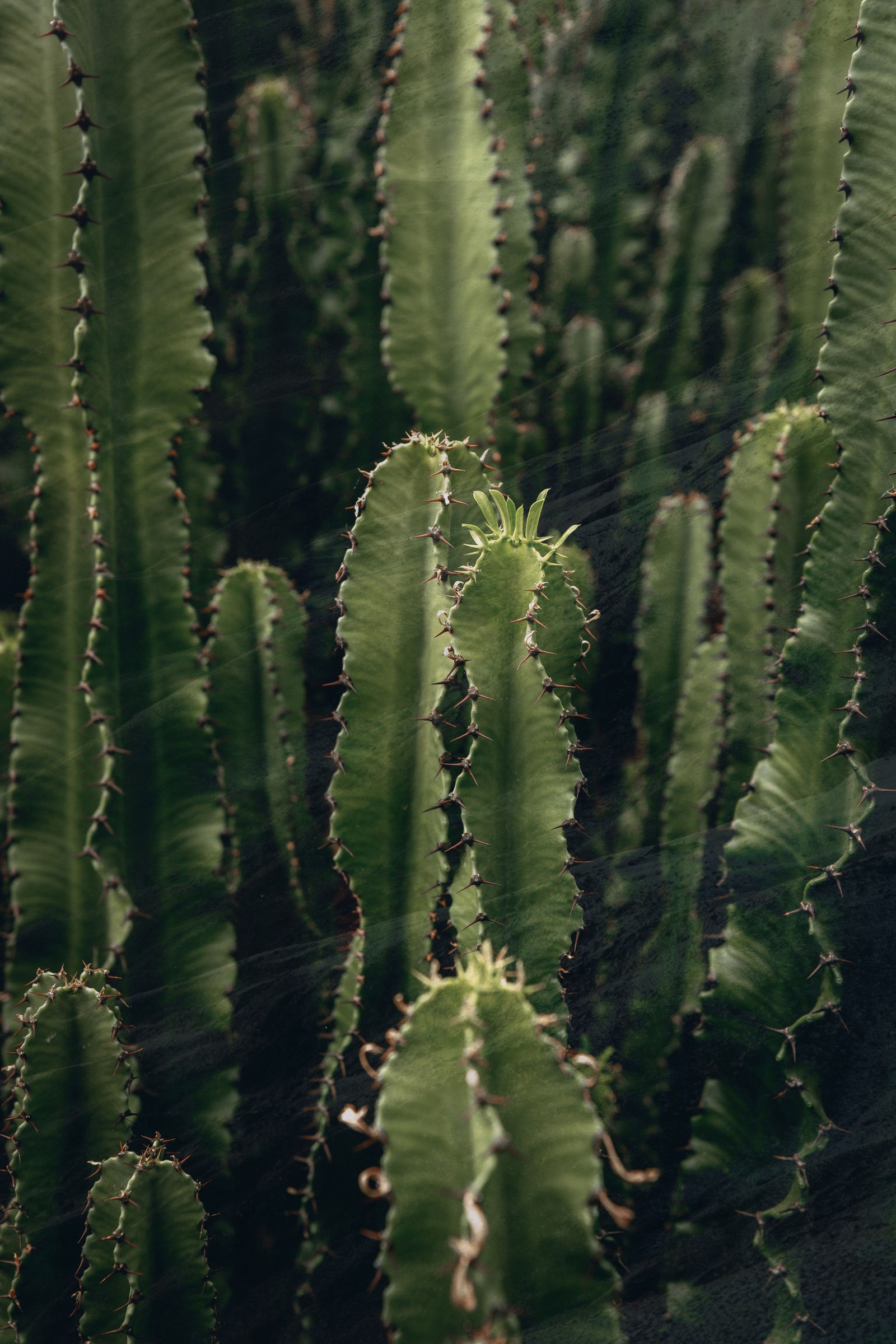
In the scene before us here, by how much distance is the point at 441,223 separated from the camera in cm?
147

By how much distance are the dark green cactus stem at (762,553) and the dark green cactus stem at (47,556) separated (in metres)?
0.95

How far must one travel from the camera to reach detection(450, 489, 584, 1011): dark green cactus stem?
44.6 inches

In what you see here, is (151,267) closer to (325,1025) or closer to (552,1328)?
(325,1025)

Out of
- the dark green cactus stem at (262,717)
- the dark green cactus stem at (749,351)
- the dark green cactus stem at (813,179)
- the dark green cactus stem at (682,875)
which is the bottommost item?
the dark green cactus stem at (682,875)

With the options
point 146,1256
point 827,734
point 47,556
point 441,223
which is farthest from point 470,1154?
point 441,223

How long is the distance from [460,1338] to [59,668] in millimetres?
1069

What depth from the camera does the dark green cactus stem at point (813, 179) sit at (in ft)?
4.58

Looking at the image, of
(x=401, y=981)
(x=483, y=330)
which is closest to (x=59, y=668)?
(x=401, y=981)

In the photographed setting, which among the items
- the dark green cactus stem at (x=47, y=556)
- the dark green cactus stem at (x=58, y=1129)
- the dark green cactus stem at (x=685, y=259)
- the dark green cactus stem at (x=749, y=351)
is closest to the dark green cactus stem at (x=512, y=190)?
the dark green cactus stem at (x=685, y=259)

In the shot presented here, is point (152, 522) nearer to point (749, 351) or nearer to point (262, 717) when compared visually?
point (262, 717)

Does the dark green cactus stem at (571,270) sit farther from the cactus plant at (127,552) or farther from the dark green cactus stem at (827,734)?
the cactus plant at (127,552)

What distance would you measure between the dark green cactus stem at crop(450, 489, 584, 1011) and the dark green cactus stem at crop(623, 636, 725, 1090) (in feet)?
0.64

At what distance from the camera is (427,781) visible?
1.26 m

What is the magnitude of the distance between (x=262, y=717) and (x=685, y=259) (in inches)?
37.9
